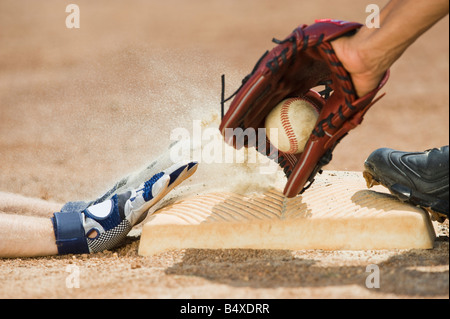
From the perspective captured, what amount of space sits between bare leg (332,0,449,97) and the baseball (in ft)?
1.04

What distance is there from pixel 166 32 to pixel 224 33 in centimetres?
102

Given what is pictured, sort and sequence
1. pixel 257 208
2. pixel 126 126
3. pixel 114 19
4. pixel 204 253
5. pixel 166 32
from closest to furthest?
pixel 204 253, pixel 257 208, pixel 126 126, pixel 166 32, pixel 114 19

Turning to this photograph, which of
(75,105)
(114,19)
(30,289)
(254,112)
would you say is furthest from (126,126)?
(114,19)

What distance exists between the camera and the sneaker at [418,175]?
219cm

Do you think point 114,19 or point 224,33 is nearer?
point 224,33

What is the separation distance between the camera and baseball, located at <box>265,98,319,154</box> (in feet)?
8.06

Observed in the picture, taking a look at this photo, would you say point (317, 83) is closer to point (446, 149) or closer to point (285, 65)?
point (285, 65)

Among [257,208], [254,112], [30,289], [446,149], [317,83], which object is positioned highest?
[317,83]

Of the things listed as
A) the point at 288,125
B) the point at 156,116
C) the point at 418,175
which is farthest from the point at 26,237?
the point at 156,116

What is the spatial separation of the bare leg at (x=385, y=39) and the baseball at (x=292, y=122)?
0.32 m

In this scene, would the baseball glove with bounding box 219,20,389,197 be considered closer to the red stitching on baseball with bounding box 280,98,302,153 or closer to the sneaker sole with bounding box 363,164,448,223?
the red stitching on baseball with bounding box 280,98,302,153

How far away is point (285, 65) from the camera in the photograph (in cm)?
233

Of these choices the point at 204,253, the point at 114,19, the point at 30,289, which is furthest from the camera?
the point at 114,19

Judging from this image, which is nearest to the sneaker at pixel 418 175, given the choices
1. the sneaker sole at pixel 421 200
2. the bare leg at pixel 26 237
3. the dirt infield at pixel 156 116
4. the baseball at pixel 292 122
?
the sneaker sole at pixel 421 200
